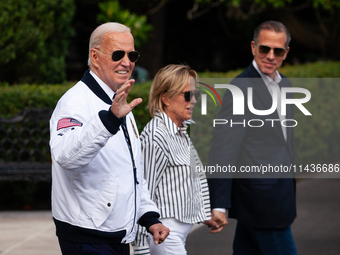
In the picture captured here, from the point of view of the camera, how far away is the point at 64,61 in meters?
11.4

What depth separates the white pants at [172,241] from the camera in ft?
10.8

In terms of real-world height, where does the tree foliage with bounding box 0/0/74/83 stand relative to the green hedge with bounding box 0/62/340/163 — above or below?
above

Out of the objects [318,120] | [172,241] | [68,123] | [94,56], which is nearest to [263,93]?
[172,241]

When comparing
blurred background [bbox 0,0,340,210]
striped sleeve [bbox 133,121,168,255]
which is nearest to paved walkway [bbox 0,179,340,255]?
blurred background [bbox 0,0,340,210]

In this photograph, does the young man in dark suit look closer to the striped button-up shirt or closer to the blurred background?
the striped button-up shirt

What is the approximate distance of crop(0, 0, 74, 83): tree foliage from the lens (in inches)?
339

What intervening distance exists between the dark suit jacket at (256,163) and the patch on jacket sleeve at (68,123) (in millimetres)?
1275

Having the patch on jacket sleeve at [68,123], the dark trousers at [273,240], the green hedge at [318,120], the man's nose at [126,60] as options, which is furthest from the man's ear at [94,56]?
the green hedge at [318,120]

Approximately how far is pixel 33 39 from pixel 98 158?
7.03 metres

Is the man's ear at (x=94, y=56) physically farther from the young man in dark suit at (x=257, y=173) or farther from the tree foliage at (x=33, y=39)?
the tree foliage at (x=33, y=39)

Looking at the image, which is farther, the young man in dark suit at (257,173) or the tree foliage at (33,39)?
the tree foliage at (33,39)

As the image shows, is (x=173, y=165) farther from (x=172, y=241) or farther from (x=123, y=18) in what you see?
(x=123, y=18)

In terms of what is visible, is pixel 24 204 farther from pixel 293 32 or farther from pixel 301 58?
→ pixel 301 58

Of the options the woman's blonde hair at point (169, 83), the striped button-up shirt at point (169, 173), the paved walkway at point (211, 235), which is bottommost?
the paved walkway at point (211, 235)
